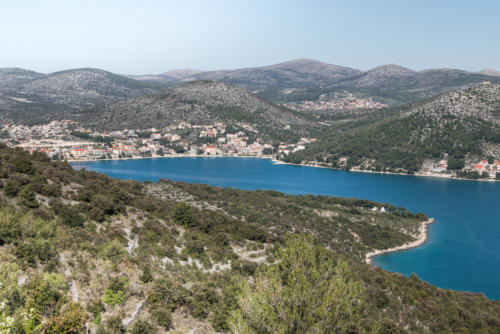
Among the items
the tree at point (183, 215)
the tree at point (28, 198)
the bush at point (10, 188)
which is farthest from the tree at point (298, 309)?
the tree at point (183, 215)

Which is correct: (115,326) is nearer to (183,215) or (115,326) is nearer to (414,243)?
(183,215)

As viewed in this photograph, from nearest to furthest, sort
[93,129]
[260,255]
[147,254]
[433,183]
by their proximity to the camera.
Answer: [147,254]
[260,255]
[433,183]
[93,129]

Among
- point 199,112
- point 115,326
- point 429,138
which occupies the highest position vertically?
point 199,112

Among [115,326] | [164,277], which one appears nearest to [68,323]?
[115,326]

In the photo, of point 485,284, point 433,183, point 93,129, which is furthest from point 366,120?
point 485,284

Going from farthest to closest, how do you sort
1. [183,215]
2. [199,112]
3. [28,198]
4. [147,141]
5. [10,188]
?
[199,112], [147,141], [183,215], [10,188], [28,198]

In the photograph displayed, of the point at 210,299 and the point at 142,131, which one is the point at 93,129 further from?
the point at 210,299

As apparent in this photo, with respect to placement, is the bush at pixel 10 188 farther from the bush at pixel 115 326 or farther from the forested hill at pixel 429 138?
the forested hill at pixel 429 138
